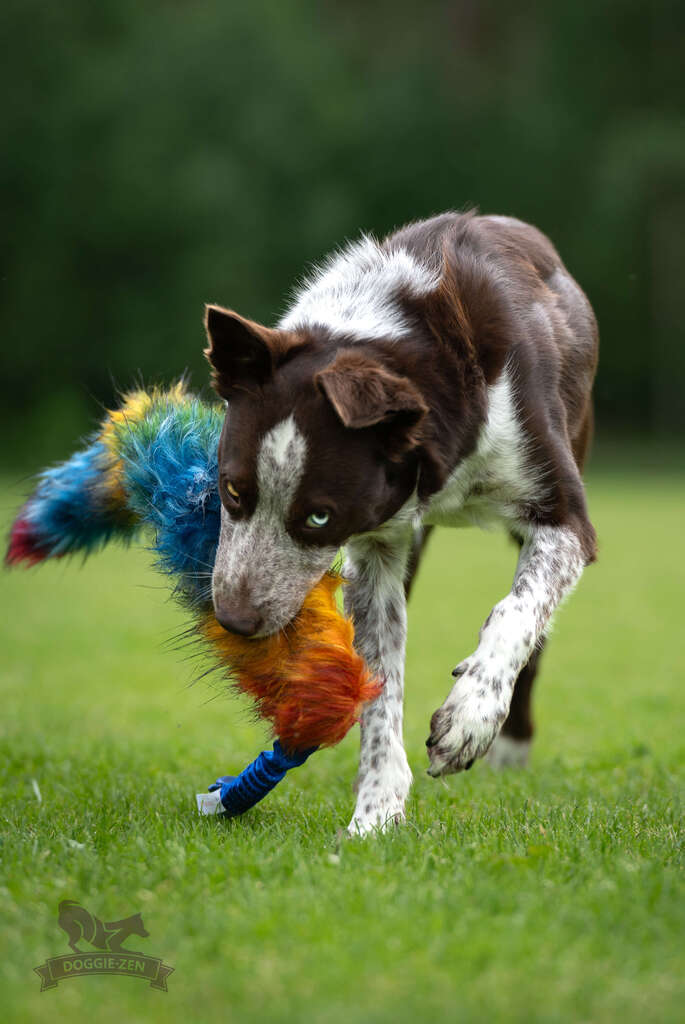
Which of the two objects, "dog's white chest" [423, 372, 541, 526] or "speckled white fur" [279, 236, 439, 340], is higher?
"speckled white fur" [279, 236, 439, 340]

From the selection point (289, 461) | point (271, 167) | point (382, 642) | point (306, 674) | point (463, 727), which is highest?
point (289, 461)

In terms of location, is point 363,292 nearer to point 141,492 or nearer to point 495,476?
point 495,476

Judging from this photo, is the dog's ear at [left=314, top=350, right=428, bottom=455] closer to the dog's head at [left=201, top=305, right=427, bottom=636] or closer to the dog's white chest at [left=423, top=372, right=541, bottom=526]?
the dog's head at [left=201, top=305, right=427, bottom=636]

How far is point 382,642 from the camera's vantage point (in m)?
4.14

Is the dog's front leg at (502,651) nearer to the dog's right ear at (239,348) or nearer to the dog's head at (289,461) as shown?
the dog's head at (289,461)

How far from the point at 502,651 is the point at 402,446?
67 centimetres

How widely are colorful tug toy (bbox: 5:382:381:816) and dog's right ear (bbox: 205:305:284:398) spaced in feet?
1.27

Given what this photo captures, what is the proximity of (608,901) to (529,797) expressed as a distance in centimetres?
158

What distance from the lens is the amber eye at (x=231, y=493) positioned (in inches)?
134

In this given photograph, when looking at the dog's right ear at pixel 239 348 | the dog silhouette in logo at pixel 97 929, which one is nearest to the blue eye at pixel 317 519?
the dog's right ear at pixel 239 348

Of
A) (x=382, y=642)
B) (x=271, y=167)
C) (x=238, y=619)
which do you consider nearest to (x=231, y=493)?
(x=238, y=619)

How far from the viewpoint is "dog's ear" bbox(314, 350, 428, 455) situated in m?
3.16

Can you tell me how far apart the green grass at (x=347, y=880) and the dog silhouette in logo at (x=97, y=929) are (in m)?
0.03

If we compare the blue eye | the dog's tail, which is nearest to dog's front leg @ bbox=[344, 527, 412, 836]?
the blue eye
